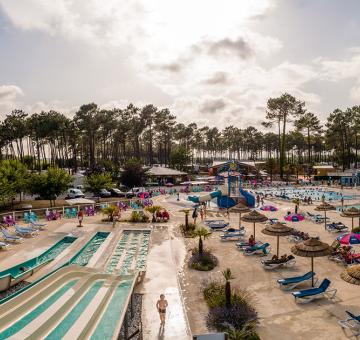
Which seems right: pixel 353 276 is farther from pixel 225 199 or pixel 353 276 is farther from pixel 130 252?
pixel 225 199

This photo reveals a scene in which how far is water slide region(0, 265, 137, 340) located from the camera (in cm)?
988

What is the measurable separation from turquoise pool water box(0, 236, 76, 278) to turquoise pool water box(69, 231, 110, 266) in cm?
138

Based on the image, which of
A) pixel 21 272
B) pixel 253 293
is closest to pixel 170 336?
pixel 253 293

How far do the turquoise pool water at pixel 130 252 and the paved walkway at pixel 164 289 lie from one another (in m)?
0.65

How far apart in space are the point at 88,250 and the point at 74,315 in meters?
11.8

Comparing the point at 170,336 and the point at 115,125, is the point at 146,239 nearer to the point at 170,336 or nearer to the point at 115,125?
the point at 170,336

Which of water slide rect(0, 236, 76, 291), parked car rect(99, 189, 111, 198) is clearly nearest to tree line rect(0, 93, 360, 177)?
parked car rect(99, 189, 111, 198)

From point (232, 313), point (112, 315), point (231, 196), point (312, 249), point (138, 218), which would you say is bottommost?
point (232, 313)

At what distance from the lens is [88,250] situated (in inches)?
893

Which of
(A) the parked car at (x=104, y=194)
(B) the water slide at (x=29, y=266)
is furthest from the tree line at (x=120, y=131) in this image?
(B) the water slide at (x=29, y=266)

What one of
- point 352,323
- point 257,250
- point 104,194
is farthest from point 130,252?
point 104,194

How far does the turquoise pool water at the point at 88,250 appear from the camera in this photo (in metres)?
20.0

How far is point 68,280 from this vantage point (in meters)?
13.8

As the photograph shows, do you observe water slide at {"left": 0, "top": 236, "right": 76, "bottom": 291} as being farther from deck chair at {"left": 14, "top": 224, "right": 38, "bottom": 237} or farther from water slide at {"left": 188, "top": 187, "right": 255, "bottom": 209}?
water slide at {"left": 188, "top": 187, "right": 255, "bottom": 209}
